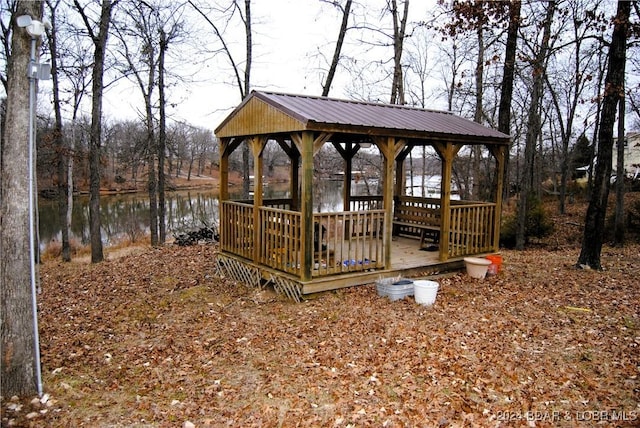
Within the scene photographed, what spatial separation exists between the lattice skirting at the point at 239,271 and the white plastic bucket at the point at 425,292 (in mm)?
2723

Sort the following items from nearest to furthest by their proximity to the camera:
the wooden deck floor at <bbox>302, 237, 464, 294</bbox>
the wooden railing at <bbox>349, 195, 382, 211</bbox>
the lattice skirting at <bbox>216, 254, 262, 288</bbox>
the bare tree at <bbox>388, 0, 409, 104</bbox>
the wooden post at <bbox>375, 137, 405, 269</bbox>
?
the wooden deck floor at <bbox>302, 237, 464, 294</bbox> < the wooden post at <bbox>375, 137, 405, 269</bbox> < the lattice skirting at <bbox>216, 254, 262, 288</bbox> < the wooden railing at <bbox>349, 195, 382, 211</bbox> < the bare tree at <bbox>388, 0, 409, 104</bbox>

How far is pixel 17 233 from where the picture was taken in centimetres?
423

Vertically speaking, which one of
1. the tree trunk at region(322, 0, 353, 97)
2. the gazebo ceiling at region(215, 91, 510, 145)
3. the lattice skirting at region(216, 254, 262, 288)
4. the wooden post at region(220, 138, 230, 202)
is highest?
the tree trunk at region(322, 0, 353, 97)

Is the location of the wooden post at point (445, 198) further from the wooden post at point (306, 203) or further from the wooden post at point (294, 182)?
the wooden post at point (294, 182)

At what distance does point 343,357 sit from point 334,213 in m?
2.55

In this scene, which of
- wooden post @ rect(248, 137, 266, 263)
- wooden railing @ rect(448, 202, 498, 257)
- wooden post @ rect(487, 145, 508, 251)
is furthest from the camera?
wooden post @ rect(487, 145, 508, 251)

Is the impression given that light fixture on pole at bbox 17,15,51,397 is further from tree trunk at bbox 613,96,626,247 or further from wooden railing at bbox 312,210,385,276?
tree trunk at bbox 613,96,626,247

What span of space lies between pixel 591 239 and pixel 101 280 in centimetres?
1010

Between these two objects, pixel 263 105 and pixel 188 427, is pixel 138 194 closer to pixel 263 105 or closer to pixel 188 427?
pixel 263 105

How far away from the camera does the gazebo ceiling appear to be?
6.84 meters

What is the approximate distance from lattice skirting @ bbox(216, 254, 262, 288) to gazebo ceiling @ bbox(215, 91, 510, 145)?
93.8 inches

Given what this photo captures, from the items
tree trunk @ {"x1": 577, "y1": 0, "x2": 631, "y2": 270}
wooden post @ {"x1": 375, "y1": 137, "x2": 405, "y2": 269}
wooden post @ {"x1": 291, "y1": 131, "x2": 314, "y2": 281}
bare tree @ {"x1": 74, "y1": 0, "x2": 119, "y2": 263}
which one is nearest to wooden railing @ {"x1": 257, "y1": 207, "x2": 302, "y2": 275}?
wooden post @ {"x1": 291, "y1": 131, "x2": 314, "y2": 281}

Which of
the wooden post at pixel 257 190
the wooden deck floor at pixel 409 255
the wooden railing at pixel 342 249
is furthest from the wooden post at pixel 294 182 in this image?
the wooden deck floor at pixel 409 255

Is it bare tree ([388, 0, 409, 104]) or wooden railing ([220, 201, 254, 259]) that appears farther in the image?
bare tree ([388, 0, 409, 104])
